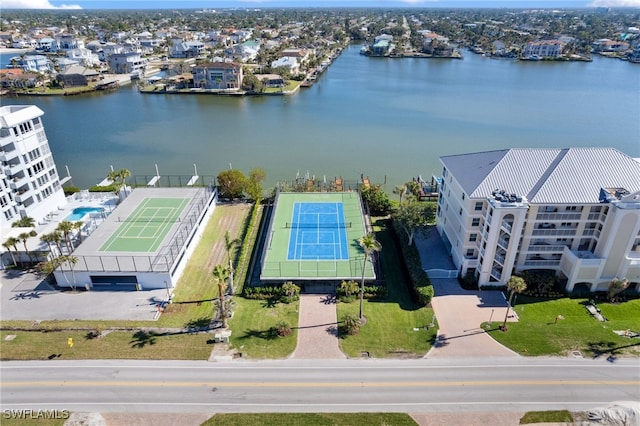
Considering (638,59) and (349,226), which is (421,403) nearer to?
(349,226)

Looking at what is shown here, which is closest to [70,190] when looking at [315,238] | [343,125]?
[315,238]

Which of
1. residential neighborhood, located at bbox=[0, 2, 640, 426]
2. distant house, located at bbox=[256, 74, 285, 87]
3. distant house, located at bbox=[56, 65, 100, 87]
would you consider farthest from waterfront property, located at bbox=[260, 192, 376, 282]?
distant house, located at bbox=[56, 65, 100, 87]

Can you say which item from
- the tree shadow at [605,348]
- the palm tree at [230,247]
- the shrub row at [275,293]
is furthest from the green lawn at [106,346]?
the tree shadow at [605,348]

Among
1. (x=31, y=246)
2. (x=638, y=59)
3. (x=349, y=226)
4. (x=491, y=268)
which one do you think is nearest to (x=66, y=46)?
(x=31, y=246)

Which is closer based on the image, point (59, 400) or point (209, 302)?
point (59, 400)

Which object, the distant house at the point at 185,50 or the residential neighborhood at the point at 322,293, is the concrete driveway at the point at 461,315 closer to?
the residential neighborhood at the point at 322,293

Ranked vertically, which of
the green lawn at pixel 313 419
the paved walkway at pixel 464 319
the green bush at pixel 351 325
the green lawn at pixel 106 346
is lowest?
the paved walkway at pixel 464 319

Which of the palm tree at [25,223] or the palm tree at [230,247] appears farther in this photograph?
the palm tree at [25,223]

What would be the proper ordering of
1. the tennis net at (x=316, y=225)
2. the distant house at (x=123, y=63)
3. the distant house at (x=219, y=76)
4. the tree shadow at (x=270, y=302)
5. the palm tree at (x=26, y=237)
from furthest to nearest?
the distant house at (x=123, y=63) < the distant house at (x=219, y=76) < the tennis net at (x=316, y=225) < the palm tree at (x=26, y=237) < the tree shadow at (x=270, y=302)
